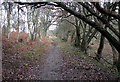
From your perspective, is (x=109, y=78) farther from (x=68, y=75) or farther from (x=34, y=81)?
(x=34, y=81)

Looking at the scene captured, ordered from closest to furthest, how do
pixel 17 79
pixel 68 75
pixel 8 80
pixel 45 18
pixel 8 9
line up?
pixel 8 80 → pixel 17 79 → pixel 68 75 → pixel 8 9 → pixel 45 18

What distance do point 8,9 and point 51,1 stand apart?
10.4m

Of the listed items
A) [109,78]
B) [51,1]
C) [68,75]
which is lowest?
[68,75]

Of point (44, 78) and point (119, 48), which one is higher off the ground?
point (119, 48)

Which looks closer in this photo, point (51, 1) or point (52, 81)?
point (51, 1)

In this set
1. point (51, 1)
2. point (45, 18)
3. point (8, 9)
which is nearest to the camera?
point (51, 1)

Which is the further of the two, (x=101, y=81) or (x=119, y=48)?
(x=101, y=81)

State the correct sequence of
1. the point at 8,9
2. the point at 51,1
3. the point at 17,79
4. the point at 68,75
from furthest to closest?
the point at 8,9 → the point at 68,75 → the point at 17,79 → the point at 51,1

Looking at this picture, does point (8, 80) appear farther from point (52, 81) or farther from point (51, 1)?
point (51, 1)

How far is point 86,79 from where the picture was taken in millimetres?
4766

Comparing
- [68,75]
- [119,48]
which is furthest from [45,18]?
[119,48]

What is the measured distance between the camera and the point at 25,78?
15.6 feet

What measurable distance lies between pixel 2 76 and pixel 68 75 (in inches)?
150

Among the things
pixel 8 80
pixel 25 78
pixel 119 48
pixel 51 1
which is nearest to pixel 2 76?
pixel 8 80
